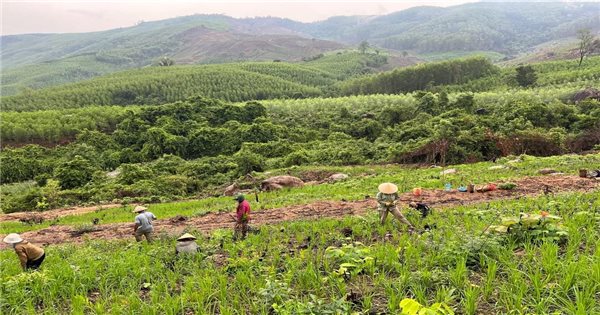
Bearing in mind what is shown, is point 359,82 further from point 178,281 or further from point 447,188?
point 178,281

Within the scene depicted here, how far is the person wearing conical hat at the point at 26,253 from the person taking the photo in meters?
9.14

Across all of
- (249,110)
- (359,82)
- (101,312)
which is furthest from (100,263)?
(359,82)

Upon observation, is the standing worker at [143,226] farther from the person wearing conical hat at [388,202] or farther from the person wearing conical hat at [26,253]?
the person wearing conical hat at [388,202]

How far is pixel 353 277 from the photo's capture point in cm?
661

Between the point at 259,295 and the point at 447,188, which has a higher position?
the point at 259,295

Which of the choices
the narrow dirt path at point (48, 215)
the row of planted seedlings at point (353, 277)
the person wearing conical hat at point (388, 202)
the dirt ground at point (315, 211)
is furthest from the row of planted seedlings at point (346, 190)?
the row of planted seedlings at point (353, 277)

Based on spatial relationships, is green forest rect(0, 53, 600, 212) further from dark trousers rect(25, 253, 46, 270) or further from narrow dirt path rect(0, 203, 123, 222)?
dark trousers rect(25, 253, 46, 270)

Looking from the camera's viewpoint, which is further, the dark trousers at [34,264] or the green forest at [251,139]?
the green forest at [251,139]

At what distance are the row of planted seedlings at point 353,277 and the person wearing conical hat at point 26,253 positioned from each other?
0.28 meters

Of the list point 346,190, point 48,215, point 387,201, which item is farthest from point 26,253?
point 48,215

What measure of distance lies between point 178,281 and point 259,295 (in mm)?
2131

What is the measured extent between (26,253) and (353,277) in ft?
25.9

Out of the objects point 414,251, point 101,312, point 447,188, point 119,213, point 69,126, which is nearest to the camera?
point 101,312

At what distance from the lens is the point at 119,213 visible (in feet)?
66.8
